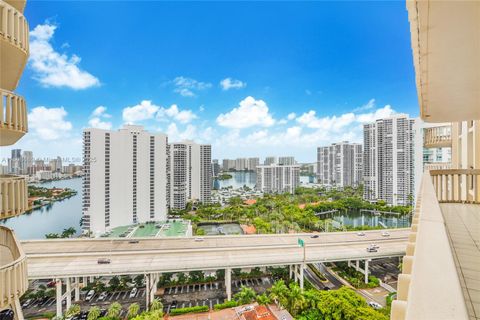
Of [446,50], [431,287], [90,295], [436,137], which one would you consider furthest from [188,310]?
[431,287]

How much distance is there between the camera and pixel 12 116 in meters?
1.85

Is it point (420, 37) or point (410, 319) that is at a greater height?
point (420, 37)

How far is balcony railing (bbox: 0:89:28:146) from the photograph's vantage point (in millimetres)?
1775

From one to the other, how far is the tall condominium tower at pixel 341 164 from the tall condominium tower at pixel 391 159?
755 cm

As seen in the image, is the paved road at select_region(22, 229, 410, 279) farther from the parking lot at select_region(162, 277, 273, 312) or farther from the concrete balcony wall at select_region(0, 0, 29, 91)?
the concrete balcony wall at select_region(0, 0, 29, 91)

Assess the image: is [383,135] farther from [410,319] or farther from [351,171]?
[410,319]

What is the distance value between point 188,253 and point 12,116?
10.3m

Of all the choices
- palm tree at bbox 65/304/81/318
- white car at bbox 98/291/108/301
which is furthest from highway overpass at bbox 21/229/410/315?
white car at bbox 98/291/108/301

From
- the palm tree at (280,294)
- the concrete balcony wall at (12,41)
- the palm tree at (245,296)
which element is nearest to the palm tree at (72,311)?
the palm tree at (245,296)

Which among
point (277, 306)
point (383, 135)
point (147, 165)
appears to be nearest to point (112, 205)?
point (147, 165)

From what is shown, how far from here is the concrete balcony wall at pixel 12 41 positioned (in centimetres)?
184

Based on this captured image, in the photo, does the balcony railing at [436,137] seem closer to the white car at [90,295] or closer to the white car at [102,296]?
the white car at [102,296]

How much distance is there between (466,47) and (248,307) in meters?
9.33

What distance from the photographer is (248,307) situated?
8.84m
